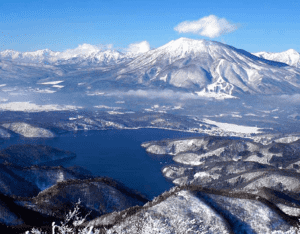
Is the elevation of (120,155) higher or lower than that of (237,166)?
lower

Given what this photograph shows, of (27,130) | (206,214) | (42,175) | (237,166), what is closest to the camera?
(206,214)

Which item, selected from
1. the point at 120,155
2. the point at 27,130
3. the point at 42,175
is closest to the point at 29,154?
the point at 120,155

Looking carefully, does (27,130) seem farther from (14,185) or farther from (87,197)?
(87,197)

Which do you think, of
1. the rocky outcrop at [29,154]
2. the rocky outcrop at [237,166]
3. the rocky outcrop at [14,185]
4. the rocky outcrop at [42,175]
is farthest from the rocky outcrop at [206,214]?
the rocky outcrop at [29,154]

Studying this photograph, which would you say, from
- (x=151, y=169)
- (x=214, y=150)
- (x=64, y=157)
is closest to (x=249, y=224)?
(x=151, y=169)

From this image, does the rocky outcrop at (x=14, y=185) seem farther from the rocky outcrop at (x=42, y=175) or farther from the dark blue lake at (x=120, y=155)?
the dark blue lake at (x=120, y=155)

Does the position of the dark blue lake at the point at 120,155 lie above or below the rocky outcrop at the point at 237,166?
below

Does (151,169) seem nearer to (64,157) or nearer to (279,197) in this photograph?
(64,157)

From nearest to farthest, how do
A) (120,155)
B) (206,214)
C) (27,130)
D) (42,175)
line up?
(206,214) < (42,175) < (120,155) < (27,130)
